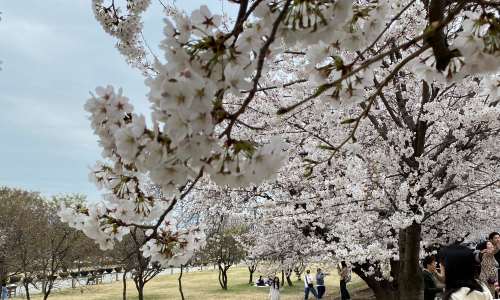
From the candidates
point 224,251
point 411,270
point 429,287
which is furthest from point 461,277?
point 224,251

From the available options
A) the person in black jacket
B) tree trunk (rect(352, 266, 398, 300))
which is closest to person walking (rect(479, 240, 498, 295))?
the person in black jacket

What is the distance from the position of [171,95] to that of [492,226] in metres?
11.0

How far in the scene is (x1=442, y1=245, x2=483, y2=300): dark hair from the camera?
3094mm

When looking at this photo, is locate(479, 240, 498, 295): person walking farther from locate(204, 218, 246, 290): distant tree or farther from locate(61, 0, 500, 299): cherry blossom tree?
locate(204, 218, 246, 290): distant tree

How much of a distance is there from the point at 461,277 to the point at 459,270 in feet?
0.16

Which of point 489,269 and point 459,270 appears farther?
point 489,269

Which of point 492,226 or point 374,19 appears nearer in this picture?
point 374,19

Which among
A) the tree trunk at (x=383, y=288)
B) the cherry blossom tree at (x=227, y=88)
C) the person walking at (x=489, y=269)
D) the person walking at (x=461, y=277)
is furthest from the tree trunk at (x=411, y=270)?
the tree trunk at (x=383, y=288)

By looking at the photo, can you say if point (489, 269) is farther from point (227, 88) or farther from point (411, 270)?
point (227, 88)

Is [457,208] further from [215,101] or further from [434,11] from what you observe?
[215,101]

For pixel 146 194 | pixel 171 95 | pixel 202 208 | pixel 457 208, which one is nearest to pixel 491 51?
pixel 171 95

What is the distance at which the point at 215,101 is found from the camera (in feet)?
4.54

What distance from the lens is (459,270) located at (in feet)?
10.2

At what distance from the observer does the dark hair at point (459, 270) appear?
309 cm
